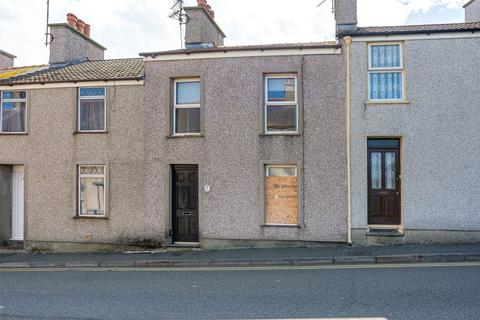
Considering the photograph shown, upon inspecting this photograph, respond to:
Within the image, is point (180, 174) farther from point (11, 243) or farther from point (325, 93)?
point (11, 243)

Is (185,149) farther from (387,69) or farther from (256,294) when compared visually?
(387,69)

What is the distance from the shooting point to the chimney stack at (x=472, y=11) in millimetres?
11383


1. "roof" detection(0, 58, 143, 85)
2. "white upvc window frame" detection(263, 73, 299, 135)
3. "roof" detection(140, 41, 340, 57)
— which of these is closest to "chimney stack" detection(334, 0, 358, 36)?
"roof" detection(140, 41, 340, 57)

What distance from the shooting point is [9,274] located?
8.62 meters

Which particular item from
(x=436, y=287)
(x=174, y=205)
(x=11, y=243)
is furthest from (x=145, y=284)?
(x=11, y=243)

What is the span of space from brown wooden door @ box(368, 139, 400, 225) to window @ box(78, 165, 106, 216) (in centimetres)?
807

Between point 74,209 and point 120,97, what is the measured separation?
3805 millimetres

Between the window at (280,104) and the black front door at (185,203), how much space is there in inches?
104

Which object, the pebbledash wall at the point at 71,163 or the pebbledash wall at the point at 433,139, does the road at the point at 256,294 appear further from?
the pebbledash wall at the point at 71,163

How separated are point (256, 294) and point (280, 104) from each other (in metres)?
5.82

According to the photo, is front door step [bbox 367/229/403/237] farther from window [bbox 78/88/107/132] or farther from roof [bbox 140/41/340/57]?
window [bbox 78/88/107/132]

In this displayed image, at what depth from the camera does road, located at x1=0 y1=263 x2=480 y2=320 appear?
515 cm

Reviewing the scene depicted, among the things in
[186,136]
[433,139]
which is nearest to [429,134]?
[433,139]

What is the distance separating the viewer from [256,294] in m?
6.04
